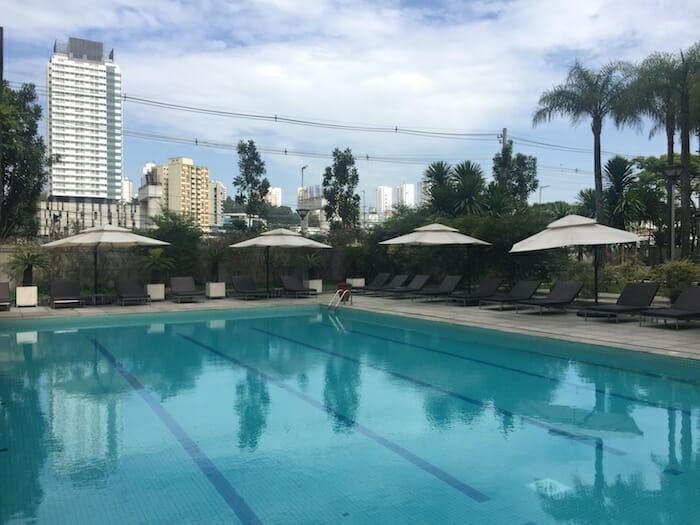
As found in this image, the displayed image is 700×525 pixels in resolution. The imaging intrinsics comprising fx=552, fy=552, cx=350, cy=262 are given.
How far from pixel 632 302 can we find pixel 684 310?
3.92 feet

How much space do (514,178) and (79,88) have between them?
49641 mm

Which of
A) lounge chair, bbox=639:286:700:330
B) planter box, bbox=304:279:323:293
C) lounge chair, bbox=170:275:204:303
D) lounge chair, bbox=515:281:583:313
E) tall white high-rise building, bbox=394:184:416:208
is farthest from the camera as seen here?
tall white high-rise building, bbox=394:184:416:208

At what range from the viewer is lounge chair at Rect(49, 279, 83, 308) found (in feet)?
49.9

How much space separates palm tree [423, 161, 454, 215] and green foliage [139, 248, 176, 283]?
36.9 feet

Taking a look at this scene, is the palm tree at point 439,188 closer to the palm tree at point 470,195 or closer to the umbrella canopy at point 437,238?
the palm tree at point 470,195

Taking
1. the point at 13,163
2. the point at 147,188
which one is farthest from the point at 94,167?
the point at 13,163

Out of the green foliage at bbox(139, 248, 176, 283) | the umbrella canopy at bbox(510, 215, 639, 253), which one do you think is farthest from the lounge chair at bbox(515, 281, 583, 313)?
the green foliage at bbox(139, 248, 176, 283)

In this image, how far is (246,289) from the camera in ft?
60.7

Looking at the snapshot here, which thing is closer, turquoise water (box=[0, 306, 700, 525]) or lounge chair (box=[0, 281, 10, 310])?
turquoise water (box=[0, 306, 700, 525])

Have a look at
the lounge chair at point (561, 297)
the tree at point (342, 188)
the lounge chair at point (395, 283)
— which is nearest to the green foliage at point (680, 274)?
the lounge chair at point (561, 297)

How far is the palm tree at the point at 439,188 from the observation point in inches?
949

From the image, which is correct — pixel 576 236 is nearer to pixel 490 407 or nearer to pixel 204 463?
pixel 490 407

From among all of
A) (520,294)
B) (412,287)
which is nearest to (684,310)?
(520,294)

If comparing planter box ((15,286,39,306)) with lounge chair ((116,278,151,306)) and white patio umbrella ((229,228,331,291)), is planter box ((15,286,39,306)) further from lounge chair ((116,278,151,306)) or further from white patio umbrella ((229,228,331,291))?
white patio umbrella ((229,228,331,291))
